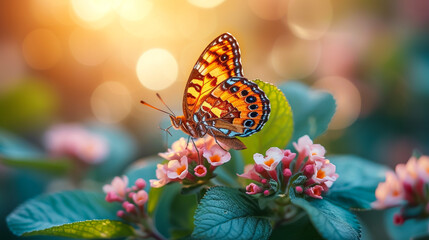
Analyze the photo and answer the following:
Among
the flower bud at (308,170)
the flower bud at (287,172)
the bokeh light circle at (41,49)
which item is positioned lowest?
the flower bud at (308,170)

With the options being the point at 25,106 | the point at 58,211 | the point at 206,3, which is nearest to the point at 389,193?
the point at 58,211

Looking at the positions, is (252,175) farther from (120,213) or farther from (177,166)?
(120,213)

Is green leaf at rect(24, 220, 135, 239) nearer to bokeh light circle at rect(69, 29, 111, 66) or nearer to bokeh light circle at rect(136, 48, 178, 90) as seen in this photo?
bokeh light circle at rect(136, 48, 178, 90)

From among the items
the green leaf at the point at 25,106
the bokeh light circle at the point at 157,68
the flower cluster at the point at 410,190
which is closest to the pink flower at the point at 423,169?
the flower cluster at the point at 410,190

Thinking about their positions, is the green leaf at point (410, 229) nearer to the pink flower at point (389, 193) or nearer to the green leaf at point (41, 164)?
the pink flower at point (389, 193)

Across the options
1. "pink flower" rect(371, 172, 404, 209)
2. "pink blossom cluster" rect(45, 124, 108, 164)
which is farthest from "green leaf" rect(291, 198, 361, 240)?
"pink blossom cluster" rect(45, 124, 108, 164)

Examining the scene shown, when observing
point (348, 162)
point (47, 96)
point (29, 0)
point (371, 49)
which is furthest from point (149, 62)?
point (348, 162)
